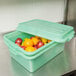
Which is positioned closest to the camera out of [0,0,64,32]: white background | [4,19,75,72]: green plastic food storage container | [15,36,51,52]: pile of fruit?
[4,19,75,72]: green plastic food storage container

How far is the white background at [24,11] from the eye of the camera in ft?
3.67

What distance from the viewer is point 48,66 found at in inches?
32.4

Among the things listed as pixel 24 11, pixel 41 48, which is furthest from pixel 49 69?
pixel 24 11

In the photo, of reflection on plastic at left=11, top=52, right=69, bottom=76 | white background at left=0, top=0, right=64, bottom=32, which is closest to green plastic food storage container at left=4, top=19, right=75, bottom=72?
reflection on plastic at left=11, top=52, right=69, bottom=76

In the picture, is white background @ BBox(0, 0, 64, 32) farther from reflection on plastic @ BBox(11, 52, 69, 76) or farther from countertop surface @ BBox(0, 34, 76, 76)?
reflection on plastic @ BBox(11, 52, 69, 76)

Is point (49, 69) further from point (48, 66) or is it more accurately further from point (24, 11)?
point (24, 11)

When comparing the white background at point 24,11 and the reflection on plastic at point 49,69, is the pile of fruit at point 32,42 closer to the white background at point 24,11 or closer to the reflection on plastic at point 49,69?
the reflection on plastic at point 49,69

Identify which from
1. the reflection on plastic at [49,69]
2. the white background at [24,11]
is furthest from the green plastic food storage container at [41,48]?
the white background at [24,11]

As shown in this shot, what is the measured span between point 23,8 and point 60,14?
1.43ft

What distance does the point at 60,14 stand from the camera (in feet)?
4.64

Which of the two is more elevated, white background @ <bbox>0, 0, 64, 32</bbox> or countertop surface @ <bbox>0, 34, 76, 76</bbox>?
white background @ <bbox>0, 0, 64, 32</bbox>

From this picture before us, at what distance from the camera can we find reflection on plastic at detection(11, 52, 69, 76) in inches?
30.1

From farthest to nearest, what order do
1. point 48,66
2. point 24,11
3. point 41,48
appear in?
point 24,11
point 48,66
point 41,48

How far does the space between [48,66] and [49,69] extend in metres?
0.03
